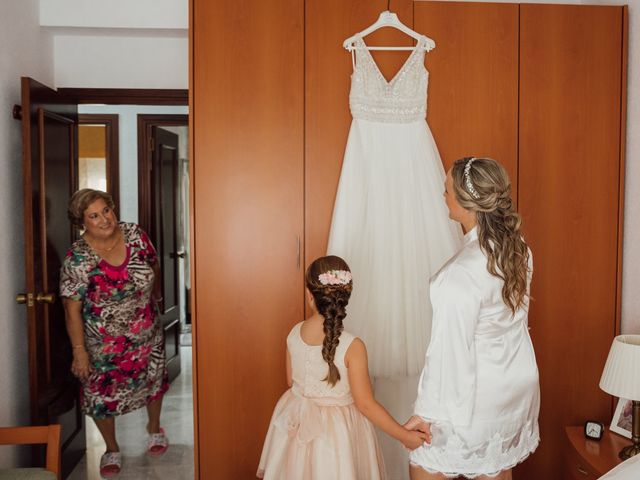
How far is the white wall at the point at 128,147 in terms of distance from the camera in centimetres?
476

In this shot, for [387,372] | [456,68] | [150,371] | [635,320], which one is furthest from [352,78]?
[150,371]

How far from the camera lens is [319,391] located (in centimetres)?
204

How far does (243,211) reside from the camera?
2566 mm

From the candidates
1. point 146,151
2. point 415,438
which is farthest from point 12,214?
point 415,438

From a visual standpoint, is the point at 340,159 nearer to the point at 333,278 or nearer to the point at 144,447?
the point at 333,278

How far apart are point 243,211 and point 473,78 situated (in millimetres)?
1173

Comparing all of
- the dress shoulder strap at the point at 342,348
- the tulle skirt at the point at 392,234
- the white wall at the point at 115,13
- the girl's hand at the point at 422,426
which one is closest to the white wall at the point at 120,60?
the white wall at the point at 115,13

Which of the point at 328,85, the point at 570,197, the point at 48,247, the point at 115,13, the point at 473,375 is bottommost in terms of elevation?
the point at 473,375

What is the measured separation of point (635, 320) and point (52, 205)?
2.85 m

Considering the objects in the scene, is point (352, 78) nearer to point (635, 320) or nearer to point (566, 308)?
point (566, 308)

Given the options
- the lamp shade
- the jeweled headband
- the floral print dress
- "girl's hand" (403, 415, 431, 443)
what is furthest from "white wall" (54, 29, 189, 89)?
the lamp shade

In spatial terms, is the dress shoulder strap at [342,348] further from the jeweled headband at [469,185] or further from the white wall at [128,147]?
the white wall at [128,147]

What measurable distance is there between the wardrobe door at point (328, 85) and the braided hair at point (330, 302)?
61cm

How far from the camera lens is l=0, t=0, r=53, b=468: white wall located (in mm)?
2768
